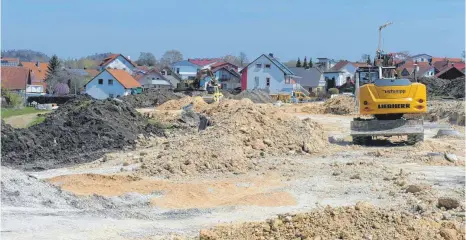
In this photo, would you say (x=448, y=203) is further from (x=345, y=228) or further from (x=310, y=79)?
(x=310, y=79)

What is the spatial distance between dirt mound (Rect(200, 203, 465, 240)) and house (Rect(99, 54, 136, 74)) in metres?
85.6

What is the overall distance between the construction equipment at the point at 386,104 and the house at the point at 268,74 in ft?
149

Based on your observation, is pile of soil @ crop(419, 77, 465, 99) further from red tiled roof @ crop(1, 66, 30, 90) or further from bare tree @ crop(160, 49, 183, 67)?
bare tree @ crop(160, 49, 183, 67)

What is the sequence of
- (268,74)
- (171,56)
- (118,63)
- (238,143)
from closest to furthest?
(238,143) < (268,74) < (118,63) < (171,56)

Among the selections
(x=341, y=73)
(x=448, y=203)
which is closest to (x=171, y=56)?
(x=341, y=73)

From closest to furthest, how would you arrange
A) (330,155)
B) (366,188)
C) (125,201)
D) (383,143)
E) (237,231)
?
(237,231)
(125,201)
(366,188)
(330,155)
(383,143)

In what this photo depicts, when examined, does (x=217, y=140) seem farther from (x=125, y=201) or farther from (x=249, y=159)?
(x=125, y=201)

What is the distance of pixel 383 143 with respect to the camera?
18.7 metres

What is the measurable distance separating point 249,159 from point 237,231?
25.3ft

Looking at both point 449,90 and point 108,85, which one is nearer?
point 449,90

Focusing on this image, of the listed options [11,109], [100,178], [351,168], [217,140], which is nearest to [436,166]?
[351,168]

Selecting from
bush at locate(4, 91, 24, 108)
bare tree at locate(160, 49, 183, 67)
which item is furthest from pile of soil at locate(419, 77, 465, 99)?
bare tree at locate(160, 49, 183, 67)

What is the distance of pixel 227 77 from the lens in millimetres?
76438

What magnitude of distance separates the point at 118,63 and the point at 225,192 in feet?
279
